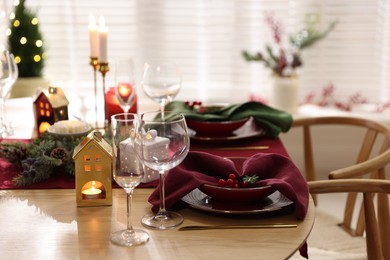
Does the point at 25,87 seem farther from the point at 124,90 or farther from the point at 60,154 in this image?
the point at 60,154

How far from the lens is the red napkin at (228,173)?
4.65ft

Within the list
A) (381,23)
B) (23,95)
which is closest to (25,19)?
(23,95)

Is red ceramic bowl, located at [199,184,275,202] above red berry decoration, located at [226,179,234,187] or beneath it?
beneath

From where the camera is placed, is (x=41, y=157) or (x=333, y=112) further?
(x=333, y=112)

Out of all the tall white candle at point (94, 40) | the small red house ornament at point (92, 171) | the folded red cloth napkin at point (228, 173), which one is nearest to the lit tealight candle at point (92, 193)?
the small red house ornament at point (92, 171)

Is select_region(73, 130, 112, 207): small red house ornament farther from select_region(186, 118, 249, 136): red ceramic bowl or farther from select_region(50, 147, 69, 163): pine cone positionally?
select_region(186, 118, 249, 136): red ceramic bowl

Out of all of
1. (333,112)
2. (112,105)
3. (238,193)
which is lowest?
(333,112)

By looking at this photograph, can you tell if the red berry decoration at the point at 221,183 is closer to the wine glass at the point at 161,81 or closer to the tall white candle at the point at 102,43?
the wine glass at the point at 161,81

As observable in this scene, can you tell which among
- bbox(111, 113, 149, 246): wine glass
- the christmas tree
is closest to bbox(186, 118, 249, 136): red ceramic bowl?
bbox(111, 113, 149, 246): wine glass

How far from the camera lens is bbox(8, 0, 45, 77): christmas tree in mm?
3607

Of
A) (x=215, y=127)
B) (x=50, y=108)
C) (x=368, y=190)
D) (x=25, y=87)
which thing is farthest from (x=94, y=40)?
(x=25, y=87)

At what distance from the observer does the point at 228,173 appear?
1531 mm

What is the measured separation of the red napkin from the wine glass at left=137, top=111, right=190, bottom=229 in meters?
0.07

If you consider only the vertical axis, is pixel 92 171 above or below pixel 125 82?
below
